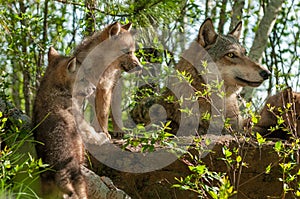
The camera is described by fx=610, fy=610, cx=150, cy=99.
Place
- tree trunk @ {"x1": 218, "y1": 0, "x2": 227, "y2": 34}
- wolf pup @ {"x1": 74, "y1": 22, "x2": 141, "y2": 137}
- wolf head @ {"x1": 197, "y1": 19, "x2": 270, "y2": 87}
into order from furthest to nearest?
tree trunk @ {"x1": 218, "y1": 0, "x2": 227, "y2": 34}, wolf head @ {"x1": 197, "y1": 19, "x2": 270, "y2": 87}, wolf pup @ {"x1": 74, "y1": 22, "x2": 141, "y2": 137}

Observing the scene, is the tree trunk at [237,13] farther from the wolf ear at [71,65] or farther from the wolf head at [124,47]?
the wolf ear at [71,65]

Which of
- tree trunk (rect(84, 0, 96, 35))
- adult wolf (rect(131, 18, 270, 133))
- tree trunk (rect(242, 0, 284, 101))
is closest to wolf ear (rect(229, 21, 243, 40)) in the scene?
adult wolf (rect(131, 18, 270, 133))

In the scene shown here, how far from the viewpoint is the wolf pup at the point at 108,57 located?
763 centimetres

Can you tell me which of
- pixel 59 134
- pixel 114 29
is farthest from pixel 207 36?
pixel 59 134

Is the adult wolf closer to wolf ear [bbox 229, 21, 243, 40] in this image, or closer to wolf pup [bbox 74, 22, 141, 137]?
wolf ear [bbox 229, 21, 243, 40]

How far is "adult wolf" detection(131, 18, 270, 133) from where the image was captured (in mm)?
7715

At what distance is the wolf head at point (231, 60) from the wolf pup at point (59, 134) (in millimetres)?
2188

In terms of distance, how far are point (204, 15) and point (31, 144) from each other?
5.61 m

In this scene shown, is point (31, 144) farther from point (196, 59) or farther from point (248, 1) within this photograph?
point (248, 1)

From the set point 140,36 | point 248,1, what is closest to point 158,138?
point 140,36

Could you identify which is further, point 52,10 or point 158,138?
point 52,10

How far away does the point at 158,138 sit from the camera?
5.36 m

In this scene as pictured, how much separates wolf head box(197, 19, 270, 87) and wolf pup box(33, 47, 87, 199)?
2188mm

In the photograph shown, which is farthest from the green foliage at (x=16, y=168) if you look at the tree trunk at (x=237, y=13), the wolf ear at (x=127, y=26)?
the tree trunk at (x=237, y=13)
